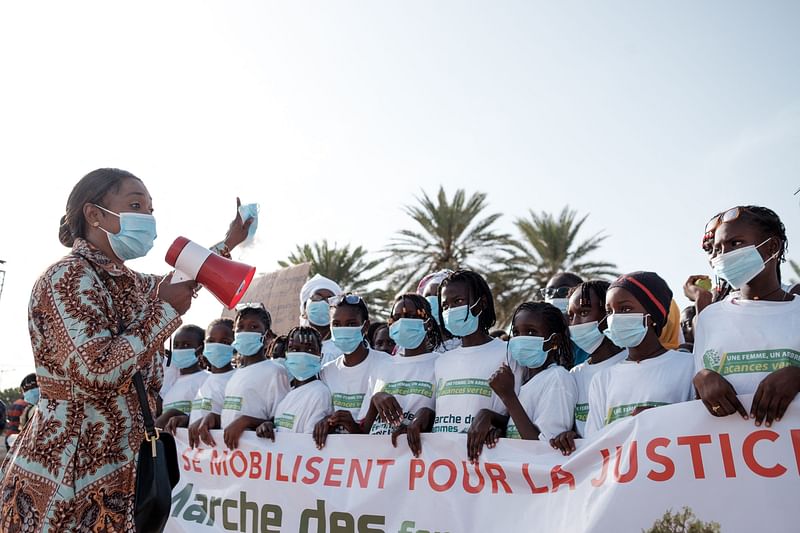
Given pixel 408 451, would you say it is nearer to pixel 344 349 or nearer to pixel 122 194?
pixel 344 349

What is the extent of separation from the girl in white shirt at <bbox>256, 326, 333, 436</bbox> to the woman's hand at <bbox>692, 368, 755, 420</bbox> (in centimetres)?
272

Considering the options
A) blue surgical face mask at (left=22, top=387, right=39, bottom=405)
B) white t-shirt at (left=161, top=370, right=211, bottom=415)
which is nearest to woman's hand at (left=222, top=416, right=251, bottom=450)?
white t-shirt at (left=161, top=370, right=211, bottom=415)

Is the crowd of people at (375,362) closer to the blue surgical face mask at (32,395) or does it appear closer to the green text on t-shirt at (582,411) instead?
the green text on t-shirt at (582,411)

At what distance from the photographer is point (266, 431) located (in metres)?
4.70

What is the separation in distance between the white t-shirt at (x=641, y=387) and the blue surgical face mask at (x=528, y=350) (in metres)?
0.46

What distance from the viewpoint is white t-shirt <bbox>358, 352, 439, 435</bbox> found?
4422 millimetres

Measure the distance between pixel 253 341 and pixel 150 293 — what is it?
9.29 ft

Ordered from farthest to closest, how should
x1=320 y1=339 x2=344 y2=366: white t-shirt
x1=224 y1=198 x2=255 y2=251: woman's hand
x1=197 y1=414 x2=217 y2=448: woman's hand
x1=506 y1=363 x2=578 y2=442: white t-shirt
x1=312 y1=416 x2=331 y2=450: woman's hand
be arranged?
x1=320 y1=339 x2=344 y2=366: white t-shirt
x1=197 y1=414 x2=217 y2=448: woman's hand
x1=312 y1=416 x2=331 y2=450: woman's hand
x1=506 y1=363 x2=578 y2=442: white t-shirt
x1=224 y1=198 x2=255 y2=251: woman's hand

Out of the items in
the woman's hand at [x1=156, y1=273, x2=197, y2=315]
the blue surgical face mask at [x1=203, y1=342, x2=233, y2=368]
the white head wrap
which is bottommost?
the woman's hand at [x1=156, y1=273, x2=197, y2=315]

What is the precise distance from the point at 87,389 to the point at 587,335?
2.66 m

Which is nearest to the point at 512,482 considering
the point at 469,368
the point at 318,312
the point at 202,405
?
the point at 469,368

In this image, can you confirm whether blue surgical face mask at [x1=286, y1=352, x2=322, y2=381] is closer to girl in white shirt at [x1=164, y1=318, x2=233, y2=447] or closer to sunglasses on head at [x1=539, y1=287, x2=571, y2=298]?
girl in white shirt at [x1=164, y1=318, x2=233, y2=447]

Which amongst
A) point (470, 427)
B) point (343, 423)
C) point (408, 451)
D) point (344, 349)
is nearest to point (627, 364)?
point (470, 427)

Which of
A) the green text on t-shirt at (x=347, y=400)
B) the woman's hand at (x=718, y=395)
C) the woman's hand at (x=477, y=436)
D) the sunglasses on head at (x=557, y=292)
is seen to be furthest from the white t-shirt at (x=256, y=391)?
the woman's hand at (x=718, y=395)
